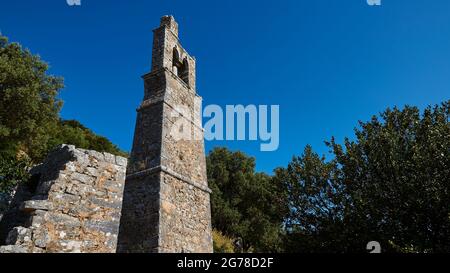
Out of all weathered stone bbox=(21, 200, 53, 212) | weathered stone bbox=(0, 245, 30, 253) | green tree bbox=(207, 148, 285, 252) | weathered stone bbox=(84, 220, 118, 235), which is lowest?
weathered stone bbox=(0, 245, 30, 253)

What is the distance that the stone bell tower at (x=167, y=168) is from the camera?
12195mm

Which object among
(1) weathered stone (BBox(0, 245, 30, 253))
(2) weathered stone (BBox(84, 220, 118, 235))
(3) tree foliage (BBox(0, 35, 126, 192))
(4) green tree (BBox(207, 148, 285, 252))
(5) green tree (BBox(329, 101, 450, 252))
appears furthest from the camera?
(4) green tree (BBox(207, 148, 285, 252))

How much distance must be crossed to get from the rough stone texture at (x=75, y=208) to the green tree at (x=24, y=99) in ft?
52.7

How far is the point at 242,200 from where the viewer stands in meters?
30.5

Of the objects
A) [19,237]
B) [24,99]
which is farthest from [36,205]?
[24,99]

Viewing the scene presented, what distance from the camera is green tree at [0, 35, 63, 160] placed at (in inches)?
740

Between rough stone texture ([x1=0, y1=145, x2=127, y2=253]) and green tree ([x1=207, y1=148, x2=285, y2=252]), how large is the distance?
72.2ft

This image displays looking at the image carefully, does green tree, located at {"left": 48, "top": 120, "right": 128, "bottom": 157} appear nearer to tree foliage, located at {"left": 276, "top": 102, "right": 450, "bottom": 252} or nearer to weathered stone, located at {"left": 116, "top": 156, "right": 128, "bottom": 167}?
tree foliage, located at {"left": 276, "top": 102, "right": 450, "bottom": 252}

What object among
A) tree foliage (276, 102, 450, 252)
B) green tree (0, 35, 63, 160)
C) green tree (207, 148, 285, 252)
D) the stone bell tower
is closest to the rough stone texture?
the stone bell tower

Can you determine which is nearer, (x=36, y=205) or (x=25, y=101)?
(x=36, y=205)

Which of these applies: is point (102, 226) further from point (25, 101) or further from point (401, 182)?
point (25, 101)

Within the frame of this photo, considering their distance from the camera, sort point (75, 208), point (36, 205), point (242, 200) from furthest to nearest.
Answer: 1. point (242, 200)
2. point (75, 208)
3. point (36, 205)

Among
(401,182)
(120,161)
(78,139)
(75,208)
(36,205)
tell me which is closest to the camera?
(36,205)

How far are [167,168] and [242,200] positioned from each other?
18414mm
